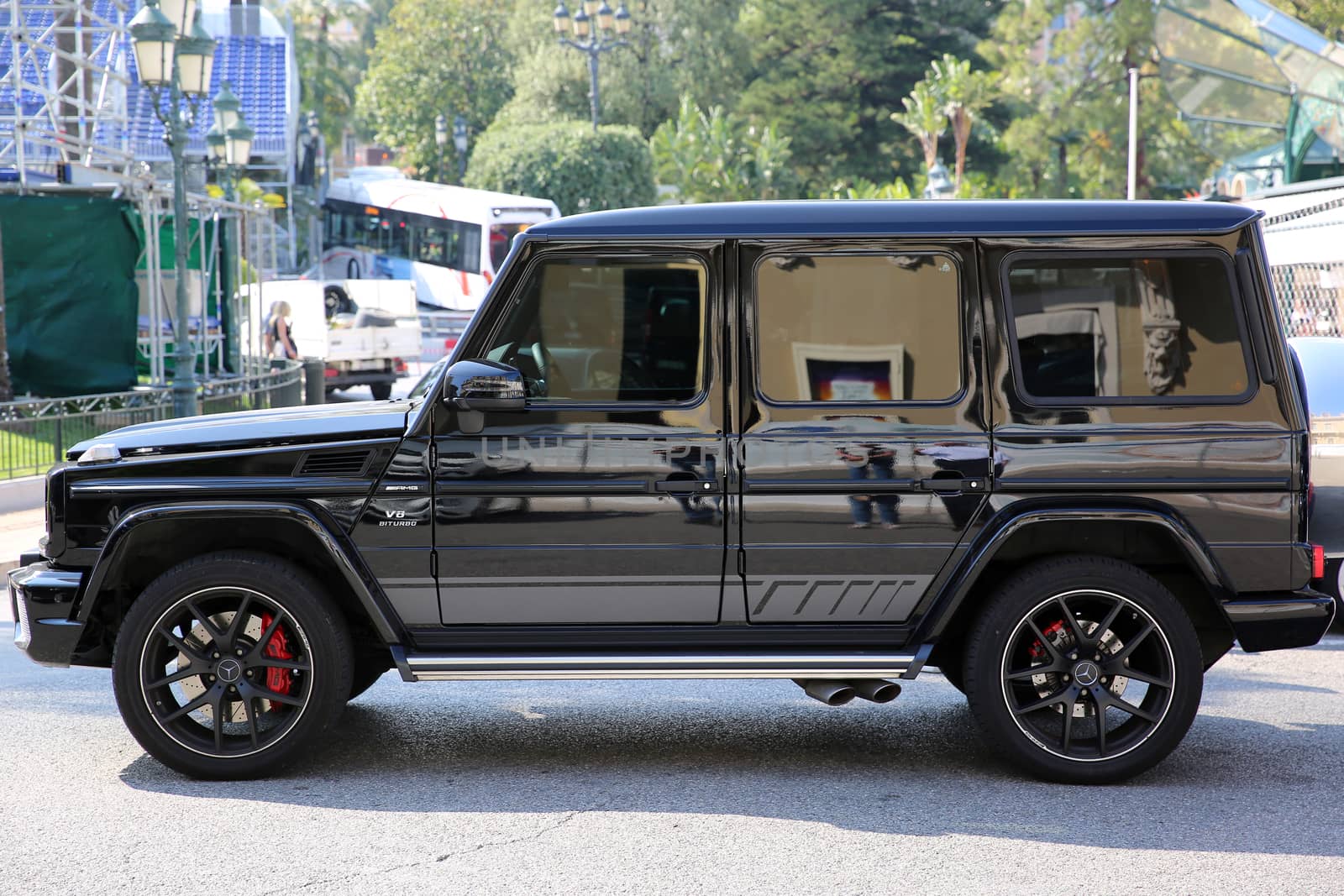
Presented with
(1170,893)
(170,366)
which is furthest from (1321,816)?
(170,366)

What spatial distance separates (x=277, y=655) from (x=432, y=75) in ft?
219

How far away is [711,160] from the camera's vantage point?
53.8 meters

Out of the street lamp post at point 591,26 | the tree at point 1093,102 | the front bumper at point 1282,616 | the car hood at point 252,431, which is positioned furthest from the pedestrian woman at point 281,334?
the tree at point 1093,102

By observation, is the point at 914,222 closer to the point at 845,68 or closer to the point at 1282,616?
the point at 1282,616

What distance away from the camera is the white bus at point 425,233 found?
4062cm

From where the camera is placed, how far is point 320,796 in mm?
5223

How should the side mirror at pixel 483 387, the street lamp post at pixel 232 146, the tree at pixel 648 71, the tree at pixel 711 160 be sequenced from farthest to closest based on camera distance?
the tree at pixel 648 71 < the tree at pixel 711 160 < the street lamp post at pixel 232 146 < the side mirror at pixel 483 387

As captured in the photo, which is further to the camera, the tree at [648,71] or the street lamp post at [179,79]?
the tree at [648,71]

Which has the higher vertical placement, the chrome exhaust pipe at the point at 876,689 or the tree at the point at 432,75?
the tree at the point at 432,75

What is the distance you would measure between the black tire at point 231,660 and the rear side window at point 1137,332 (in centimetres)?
278

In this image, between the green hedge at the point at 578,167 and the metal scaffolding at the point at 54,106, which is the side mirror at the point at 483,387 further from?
the green hedge at the point at 578,167

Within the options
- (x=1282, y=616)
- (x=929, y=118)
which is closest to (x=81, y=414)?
(x=1282, y=616)

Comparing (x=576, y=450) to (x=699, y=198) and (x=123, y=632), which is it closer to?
(x=123, y=632)

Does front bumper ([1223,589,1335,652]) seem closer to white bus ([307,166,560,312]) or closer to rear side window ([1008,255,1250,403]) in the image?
rear side window ([1008,255,1250,403])
